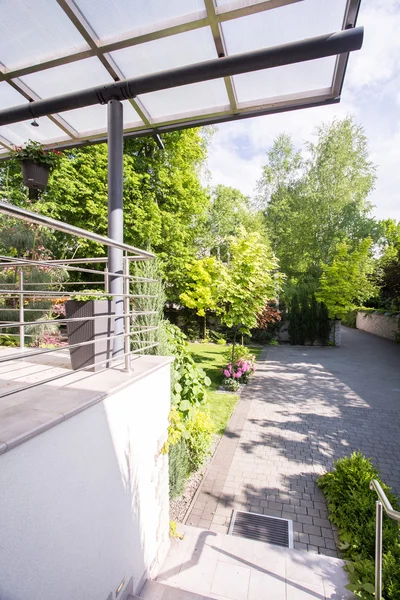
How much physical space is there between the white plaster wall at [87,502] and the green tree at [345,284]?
47.2 feet

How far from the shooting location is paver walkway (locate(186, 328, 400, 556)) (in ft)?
13.1

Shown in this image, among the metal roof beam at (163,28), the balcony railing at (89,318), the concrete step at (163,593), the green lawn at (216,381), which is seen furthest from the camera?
the green lawn at (216,381)

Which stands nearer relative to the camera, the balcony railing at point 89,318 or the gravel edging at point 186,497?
the balcony railing at point 89,318

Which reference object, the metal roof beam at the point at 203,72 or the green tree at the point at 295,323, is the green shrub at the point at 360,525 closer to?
the metal roof beam at the point at 203,72

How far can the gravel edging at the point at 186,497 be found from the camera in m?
4.00

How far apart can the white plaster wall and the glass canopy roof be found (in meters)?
2.79

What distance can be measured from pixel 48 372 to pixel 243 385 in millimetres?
7281

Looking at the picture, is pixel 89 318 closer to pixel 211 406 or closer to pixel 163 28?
pixel 163 28

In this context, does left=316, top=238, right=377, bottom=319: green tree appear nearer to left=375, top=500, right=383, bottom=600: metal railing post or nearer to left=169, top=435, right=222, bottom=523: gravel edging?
left=169, top=435, right=222, bottom=523: gravel edging

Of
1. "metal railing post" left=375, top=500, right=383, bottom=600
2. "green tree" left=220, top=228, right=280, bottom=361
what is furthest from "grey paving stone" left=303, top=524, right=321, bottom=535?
"green tree" left=220, top=228, right=280, bottom=361

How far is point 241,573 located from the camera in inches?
119

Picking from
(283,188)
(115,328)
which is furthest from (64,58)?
(283,188)

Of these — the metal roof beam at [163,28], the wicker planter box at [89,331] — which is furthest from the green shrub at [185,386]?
the metal roof beam at [163,28]

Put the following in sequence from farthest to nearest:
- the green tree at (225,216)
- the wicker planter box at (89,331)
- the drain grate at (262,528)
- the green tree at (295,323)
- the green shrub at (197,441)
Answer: the green tree at (225,216), the green tree at (295,323), the green shrub at (197,441), the drain grate at (262,528), the wicker planter box at (89,331)
